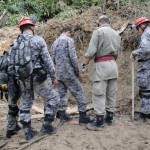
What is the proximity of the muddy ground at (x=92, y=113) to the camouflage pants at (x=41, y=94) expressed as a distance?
0.47 meters

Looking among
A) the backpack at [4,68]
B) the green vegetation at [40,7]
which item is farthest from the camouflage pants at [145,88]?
the green vegetation at [40,7]

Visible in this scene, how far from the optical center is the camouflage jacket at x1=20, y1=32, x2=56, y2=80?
22.5 feet

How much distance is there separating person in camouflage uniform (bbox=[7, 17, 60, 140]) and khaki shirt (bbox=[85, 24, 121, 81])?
2.98 feet

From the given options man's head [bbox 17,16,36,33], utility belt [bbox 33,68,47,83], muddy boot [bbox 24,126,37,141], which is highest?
man's head [bbox 17,16,36,33]

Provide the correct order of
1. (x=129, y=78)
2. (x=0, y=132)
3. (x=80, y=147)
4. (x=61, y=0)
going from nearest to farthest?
1. (x=80, y=147)
2. (x=0, y=132)
3. (x=129, y=78)
4. (x=61, y=0)

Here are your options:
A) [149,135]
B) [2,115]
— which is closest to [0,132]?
[2,115]

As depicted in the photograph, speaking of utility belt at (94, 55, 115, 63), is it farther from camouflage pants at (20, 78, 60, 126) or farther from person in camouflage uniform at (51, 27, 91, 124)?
camouflage pants at (20, 78, 60, 126)

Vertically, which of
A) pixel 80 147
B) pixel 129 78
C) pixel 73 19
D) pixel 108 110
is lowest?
pixel 80 147

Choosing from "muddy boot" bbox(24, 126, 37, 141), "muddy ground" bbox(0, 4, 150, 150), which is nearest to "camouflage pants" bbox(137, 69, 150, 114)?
"muddy ground" bbox(0, 4, 150, 150)

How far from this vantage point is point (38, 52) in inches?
272

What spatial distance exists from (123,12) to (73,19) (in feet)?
5.30

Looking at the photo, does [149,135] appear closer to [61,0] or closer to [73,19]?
[73,19]

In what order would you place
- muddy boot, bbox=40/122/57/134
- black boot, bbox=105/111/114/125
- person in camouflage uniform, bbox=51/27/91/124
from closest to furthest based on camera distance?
muddy boot, bbox=40/122/57/134
person in camouflage uniform, bbox=51/27/91/124
black boot, bbox=105/111/114/125

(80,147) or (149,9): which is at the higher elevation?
Answer: (149,9)
